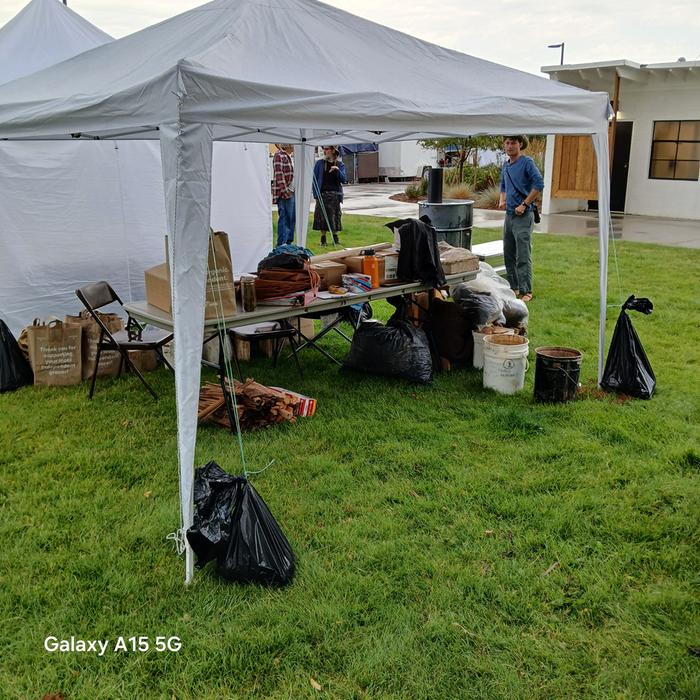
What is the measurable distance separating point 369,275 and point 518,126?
1.53m

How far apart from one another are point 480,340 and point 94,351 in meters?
3.22

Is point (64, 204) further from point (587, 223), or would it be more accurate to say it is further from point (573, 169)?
point (573, 169)

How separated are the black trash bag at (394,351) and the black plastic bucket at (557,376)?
2.86 feet

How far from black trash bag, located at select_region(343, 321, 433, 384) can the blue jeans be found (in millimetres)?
5194

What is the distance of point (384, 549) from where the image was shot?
10.9ft

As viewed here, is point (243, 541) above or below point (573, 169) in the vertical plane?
below

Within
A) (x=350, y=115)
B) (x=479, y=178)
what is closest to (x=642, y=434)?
(x=350, y=115)

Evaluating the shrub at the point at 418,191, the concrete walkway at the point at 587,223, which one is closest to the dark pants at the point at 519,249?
the concrete walkway at the point at 587,223

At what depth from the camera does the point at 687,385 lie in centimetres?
540

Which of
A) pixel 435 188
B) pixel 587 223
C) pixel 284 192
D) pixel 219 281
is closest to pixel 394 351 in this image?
pixel 219 281

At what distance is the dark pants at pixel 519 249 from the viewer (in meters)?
7.98

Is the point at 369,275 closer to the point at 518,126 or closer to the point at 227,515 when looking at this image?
the point at 518,126

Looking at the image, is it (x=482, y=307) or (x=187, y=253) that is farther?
(x=482, y=307)

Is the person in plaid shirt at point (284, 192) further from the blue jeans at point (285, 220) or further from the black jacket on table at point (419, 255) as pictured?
the black jacket on table at point (419, 255)
